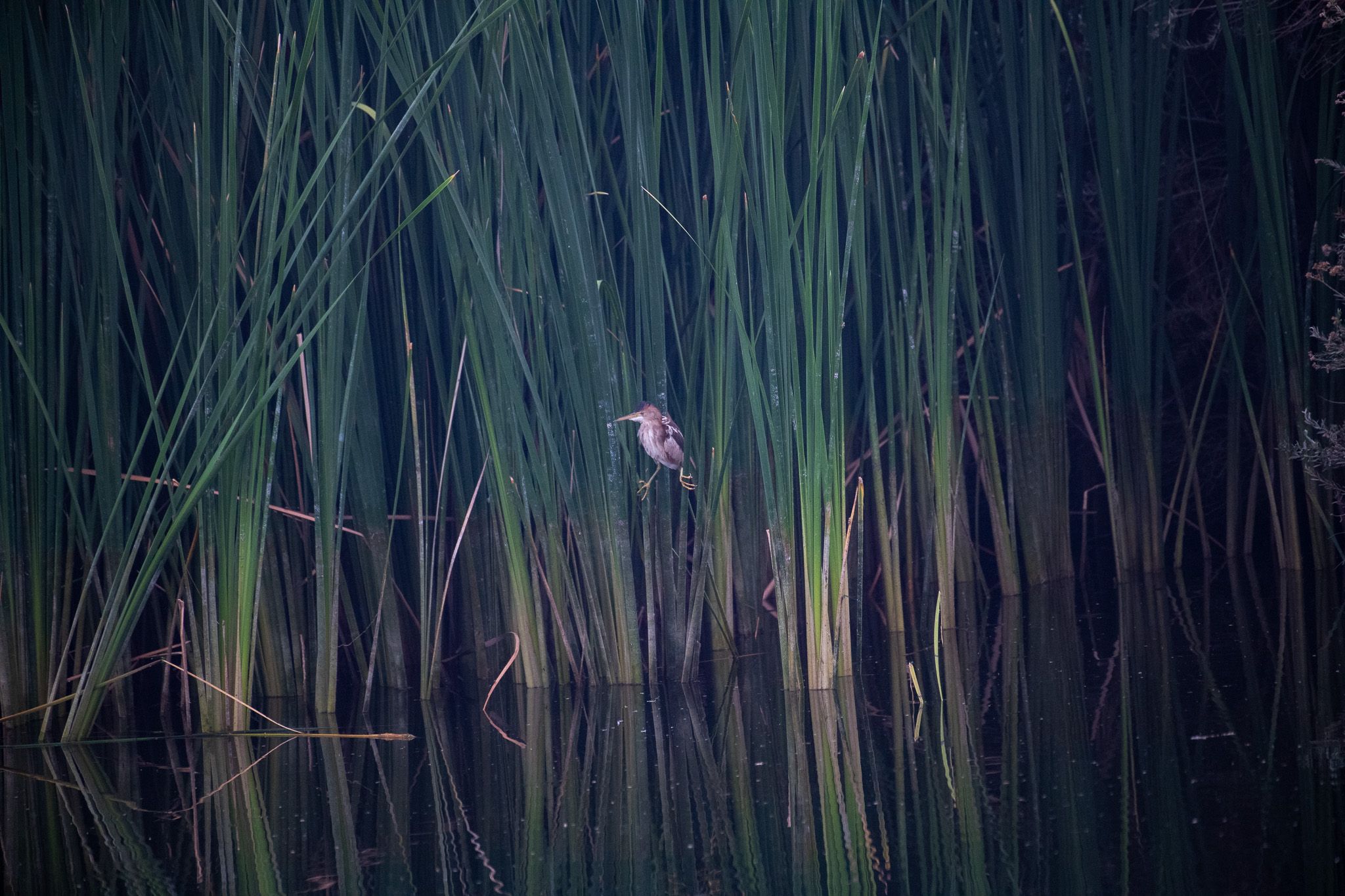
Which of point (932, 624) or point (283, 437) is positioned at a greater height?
point (283, 437)

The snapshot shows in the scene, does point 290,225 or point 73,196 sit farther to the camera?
point 73,196

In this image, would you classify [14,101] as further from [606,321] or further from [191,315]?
[606,321]

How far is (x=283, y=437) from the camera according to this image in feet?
10.6

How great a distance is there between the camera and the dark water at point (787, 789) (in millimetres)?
1710

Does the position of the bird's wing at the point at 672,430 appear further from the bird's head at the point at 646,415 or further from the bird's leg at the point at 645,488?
the bird's leg at the point at 645,488

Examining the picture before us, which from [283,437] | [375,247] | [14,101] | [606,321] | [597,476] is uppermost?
[14,101]

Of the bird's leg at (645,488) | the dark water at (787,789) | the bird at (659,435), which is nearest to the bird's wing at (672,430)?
the bird at (659,435)

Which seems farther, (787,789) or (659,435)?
(659,435)

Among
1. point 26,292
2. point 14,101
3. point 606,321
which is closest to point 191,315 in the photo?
point 26,292

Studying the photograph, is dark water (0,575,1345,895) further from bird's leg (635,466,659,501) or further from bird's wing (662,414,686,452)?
bird's wing (662,414,686,452)

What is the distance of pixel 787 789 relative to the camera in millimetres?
2104

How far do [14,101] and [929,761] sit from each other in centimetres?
269

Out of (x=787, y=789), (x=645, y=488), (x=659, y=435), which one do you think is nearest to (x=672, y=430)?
(x=659, y=435)

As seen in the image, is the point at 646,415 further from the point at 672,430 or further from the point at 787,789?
the point at 787,789
